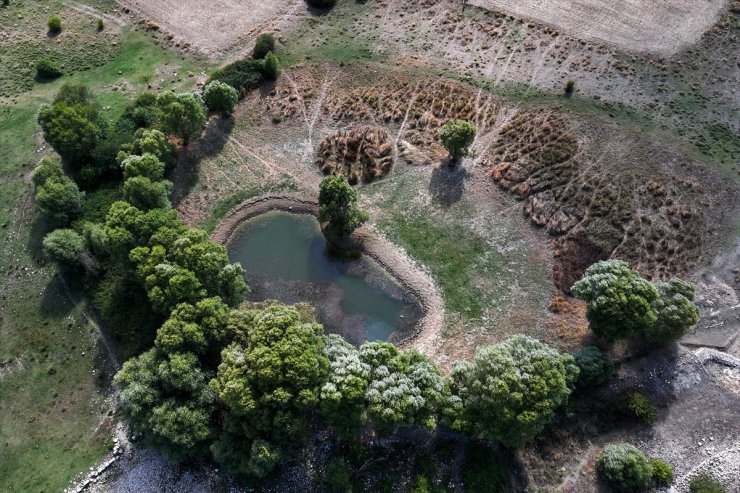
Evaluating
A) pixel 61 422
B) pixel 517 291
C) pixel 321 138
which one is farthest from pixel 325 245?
pixel 61 422

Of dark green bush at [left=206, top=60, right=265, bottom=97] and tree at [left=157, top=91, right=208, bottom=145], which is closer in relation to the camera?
tree at [left=157, top=91, right=208, bottom=145]

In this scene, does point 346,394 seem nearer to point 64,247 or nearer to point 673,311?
point 673,311

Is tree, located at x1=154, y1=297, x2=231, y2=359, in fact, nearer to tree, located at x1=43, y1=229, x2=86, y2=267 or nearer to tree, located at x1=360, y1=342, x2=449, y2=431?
tree, located at x1=360, y1=342, x2=449, y2=431

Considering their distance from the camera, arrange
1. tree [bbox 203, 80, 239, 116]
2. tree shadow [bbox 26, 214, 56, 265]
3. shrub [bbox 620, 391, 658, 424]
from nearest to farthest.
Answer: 1. shrub [bbox 620, 391, 658, 424]
2. tree shadow [bbox 26, 214, 56, 265]
3. tree [bbox 203, 80, 239, 116]

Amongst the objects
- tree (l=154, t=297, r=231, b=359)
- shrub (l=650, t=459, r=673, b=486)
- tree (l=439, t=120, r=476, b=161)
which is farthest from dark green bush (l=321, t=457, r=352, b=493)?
tree (l=439, t=120, r=476, b=161)

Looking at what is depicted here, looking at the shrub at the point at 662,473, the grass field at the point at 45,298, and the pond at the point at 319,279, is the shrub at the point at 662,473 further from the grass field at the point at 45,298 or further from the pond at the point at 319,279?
the grass field at the point at 45,298

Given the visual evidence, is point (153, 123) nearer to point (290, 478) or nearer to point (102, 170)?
point (102, 170)

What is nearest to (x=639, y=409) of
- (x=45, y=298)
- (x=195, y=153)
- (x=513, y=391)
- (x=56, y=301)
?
(x=513, y=391)
